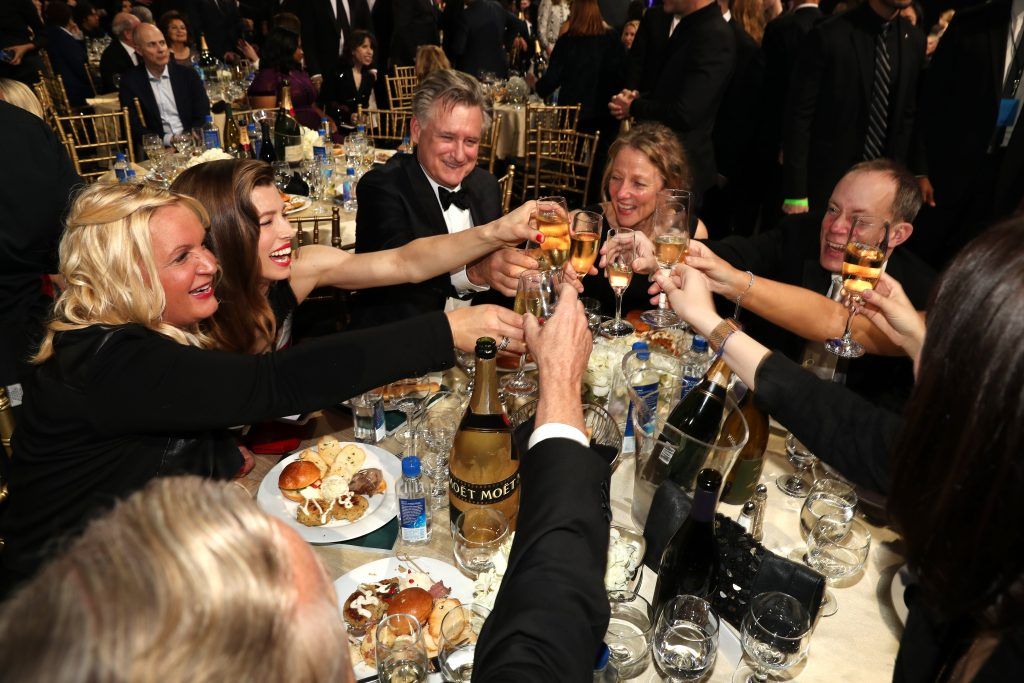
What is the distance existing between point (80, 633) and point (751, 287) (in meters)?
2.11

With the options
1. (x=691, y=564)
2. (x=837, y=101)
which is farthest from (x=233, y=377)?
(x=837, y=101)

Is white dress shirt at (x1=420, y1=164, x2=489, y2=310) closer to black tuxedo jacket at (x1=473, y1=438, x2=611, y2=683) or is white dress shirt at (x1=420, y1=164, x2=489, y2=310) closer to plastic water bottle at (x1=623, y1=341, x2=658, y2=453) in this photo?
plastic water bottle at (x1=623, y1=341, x2=658, y2=453)

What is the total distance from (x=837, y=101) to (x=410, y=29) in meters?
5.66

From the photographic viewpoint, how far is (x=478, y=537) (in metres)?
1.42

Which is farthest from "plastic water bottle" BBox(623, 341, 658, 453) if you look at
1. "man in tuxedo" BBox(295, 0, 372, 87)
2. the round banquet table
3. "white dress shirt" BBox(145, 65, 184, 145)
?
"man in tuxedo" BBox(295, 0, 372, 87)

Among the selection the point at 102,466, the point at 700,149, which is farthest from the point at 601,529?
the point at 700,149

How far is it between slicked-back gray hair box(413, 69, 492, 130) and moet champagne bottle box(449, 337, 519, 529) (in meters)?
1.77

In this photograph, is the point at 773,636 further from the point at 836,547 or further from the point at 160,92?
the point at 160,92

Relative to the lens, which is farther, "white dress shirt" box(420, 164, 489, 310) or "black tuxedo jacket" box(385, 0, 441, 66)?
"black tuxedo jacket" box(385, 0, 441, 66)

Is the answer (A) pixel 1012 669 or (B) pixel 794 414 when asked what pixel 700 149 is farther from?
(A) pixel 1012 669

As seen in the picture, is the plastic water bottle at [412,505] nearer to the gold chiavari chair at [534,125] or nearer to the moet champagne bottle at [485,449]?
the moet champagne bottle at [485,449]

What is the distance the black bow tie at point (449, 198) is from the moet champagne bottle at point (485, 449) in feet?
5.55

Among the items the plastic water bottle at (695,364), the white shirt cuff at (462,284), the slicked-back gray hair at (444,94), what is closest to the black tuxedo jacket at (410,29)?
the slicked-back gray hair at (444,94)

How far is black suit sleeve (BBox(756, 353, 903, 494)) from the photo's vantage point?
1448mm
